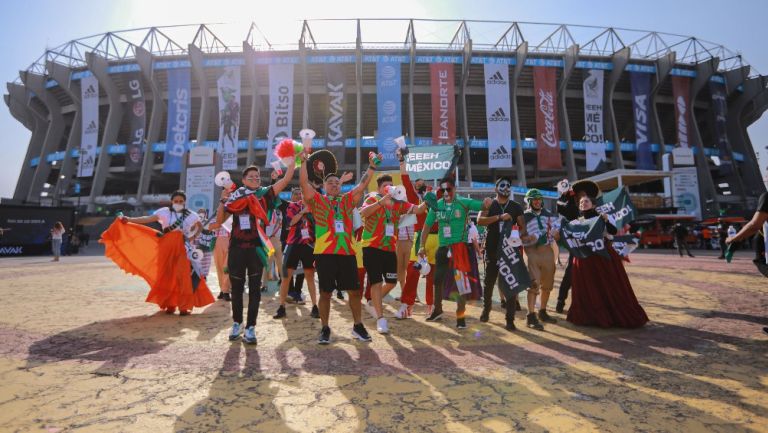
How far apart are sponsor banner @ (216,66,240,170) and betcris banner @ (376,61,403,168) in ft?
45.2

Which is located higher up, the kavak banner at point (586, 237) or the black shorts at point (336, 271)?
the kavak banner at point (586, 237)

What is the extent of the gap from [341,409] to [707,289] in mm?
9634

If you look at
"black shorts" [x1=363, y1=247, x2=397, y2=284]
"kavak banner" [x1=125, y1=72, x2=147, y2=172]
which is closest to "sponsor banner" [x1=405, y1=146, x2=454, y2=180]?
"black shorts" [x1=363, y1=247, x2=397, y2=284]

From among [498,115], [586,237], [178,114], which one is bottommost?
[586,237]

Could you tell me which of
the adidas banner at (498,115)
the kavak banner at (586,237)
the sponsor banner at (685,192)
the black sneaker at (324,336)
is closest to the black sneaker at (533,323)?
the kavak banner at (586,237)

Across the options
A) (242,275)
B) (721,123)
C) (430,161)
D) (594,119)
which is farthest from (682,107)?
(242,275)

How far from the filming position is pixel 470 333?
4969 millimetres

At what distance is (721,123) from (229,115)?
52059 millimetres

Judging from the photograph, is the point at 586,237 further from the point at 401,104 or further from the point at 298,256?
the point at 401,104

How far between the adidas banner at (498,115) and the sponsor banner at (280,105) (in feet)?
61.1

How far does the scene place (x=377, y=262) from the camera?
5.24m

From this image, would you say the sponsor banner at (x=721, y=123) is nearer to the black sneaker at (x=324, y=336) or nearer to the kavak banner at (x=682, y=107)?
the kavak banner at (x=682, y=107)

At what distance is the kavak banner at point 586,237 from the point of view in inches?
210

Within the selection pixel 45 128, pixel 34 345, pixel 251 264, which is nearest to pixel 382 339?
pixel 251 264
